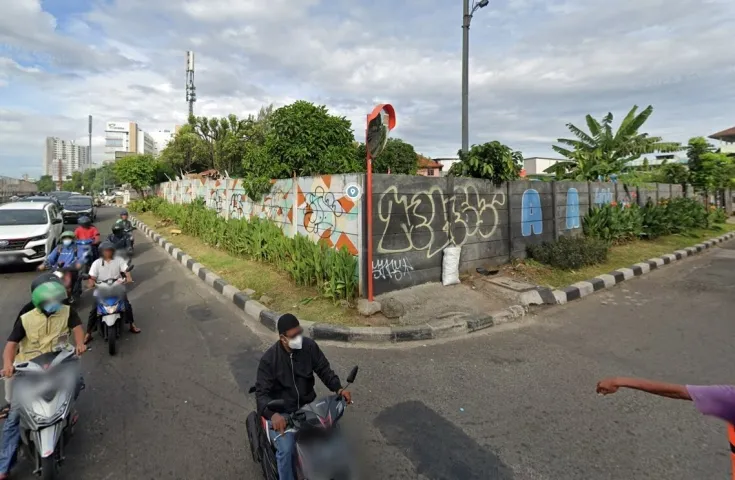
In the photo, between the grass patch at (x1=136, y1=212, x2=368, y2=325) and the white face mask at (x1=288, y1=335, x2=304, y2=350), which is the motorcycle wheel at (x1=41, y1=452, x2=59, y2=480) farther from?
the grass patch at (x1=136, y1=212, x2=368, y2=325)

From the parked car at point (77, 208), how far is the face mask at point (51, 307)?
19281mm

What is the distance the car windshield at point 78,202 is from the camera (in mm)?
20016

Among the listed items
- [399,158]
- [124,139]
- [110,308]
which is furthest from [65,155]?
[110,308]

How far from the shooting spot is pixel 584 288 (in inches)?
289

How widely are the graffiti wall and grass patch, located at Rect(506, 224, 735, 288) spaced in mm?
3699

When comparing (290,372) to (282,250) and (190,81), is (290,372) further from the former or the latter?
(190,81)

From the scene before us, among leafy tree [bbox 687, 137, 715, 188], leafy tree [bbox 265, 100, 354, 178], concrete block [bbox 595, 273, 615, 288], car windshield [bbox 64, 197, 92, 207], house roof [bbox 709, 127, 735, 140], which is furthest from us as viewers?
house roof [bbox 709, 127, 735, 140]

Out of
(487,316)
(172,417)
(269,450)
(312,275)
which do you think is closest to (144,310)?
(312,275)

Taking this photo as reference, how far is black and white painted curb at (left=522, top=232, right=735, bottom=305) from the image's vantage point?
262 inches

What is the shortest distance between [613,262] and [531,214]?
251 centimetres

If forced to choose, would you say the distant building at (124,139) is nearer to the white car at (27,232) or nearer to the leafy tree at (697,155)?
the white car at (27,232)

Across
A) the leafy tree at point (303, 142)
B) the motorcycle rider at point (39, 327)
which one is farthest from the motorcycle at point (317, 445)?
the leafy tree at point (303, 142)

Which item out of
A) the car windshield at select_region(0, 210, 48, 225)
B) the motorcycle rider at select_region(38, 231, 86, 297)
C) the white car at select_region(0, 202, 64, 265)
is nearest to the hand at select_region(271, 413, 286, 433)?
the motorcycle rider at select_region(38, 231, 86, 297)

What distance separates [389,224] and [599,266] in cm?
578
